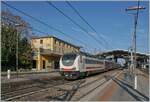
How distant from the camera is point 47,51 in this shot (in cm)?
8088

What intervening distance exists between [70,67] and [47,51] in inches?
1799

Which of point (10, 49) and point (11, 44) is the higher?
point (11, 44)

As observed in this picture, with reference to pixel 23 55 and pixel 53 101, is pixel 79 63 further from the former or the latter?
pixel 23 55

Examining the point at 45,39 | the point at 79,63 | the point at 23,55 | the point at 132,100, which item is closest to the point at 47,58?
the point at 45,39

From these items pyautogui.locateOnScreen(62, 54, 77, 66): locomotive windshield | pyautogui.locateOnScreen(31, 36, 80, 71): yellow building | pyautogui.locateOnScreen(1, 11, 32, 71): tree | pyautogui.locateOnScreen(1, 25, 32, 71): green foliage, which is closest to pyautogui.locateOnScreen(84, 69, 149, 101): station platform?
pyautogui.locateOnScreen(62, 54, 77, 66): locomotive windshield

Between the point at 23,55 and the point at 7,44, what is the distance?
5999 mm

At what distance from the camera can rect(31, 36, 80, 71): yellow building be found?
7744cm

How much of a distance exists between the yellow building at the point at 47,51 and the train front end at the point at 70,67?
40069 millimetres

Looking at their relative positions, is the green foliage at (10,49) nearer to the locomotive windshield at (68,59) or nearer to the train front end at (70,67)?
the locomotive windshield at (68,59)

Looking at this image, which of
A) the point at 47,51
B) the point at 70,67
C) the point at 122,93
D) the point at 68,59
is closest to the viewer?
the point at 122,93

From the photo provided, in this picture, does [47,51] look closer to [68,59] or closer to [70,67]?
[68,59]

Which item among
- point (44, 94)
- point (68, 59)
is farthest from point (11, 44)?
point (44, 94)

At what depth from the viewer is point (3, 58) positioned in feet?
198

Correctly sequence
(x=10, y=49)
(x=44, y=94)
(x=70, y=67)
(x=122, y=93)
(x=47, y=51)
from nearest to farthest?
(x=44, y=94)
(x=122, y=93)
(x=70, y=67)
(x=10, y=49)
(x=47, y=51)
